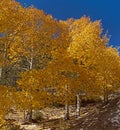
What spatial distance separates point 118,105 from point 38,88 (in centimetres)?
520

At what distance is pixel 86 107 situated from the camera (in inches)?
1328

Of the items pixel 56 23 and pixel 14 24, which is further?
pixel 56 23

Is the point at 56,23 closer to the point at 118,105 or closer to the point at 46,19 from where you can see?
the point at 46,19

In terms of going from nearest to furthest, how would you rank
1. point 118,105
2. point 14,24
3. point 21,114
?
point 14,24 < point 118,105 < point 21,114

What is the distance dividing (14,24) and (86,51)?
11.0 metres

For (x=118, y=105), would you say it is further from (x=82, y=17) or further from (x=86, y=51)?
(x=82, y=17)

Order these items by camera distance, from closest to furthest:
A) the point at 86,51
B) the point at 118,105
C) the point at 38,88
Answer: the point at 118,105 < the point at 38,88 < the point at 86,51

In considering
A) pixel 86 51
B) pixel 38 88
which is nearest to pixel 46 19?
pixel 86 51

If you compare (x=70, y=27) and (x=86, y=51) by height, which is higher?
(x=70, y=27)

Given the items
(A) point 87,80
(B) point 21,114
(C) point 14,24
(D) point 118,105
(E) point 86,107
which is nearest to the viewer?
(C) point 14,24

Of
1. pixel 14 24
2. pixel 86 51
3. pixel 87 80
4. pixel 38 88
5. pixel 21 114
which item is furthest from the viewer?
→ pixel 21 114

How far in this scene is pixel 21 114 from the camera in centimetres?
3162

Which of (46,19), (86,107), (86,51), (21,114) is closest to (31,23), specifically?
(46,19)

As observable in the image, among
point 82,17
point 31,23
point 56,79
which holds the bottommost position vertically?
point 56,79
